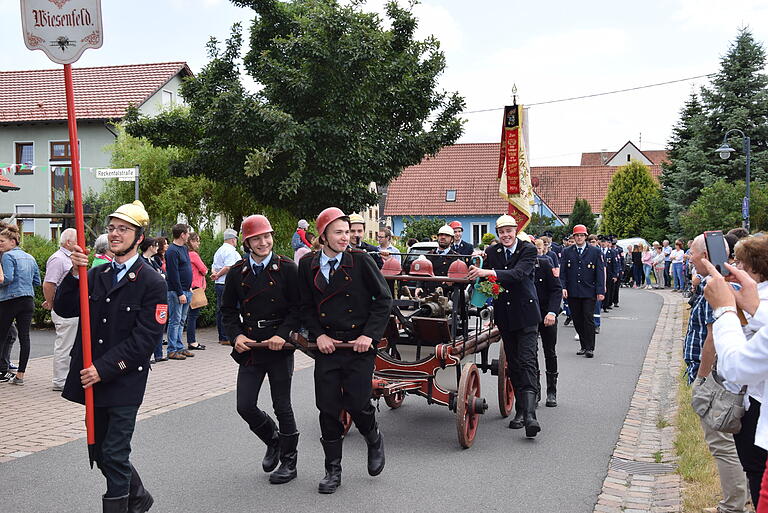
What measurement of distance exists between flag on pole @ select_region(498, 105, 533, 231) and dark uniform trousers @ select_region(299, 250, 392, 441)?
13.5 meters

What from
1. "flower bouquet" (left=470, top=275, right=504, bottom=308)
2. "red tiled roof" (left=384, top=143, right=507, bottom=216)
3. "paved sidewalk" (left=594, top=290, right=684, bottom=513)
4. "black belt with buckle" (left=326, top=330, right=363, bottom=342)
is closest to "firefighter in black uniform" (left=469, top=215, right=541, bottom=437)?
"flower bouquet" (left=470, top=275, right=504, bottom=308)

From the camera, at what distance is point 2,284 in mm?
9344

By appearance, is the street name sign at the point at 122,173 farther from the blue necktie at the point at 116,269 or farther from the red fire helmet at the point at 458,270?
the blue necktie at the point at 116,269

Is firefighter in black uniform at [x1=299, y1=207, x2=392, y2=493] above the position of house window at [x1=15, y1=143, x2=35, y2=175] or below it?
below

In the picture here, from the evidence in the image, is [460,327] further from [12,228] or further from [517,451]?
[12,228]

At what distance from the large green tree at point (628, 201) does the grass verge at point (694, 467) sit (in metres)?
50.5

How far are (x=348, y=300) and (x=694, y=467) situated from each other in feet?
9.77

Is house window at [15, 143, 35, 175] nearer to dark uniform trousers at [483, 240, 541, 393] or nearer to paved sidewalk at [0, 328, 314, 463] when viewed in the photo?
paved sidewalk at [0, 328, 314, 463]

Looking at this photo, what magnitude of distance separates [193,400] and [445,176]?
160 ft

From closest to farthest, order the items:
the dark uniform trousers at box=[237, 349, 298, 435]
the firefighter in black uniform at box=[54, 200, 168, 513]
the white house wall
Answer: the firefighter in black uniform at box=[54, 200, 168, 513]
the dark uniform trousers at box=[237, 349, 298, 435]
the white house wall

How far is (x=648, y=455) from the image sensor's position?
6969 millimetres

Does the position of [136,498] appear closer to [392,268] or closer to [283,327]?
[283,327]

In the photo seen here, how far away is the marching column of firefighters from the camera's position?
452cm

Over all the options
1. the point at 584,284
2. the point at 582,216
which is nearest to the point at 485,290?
the point at 584,284
